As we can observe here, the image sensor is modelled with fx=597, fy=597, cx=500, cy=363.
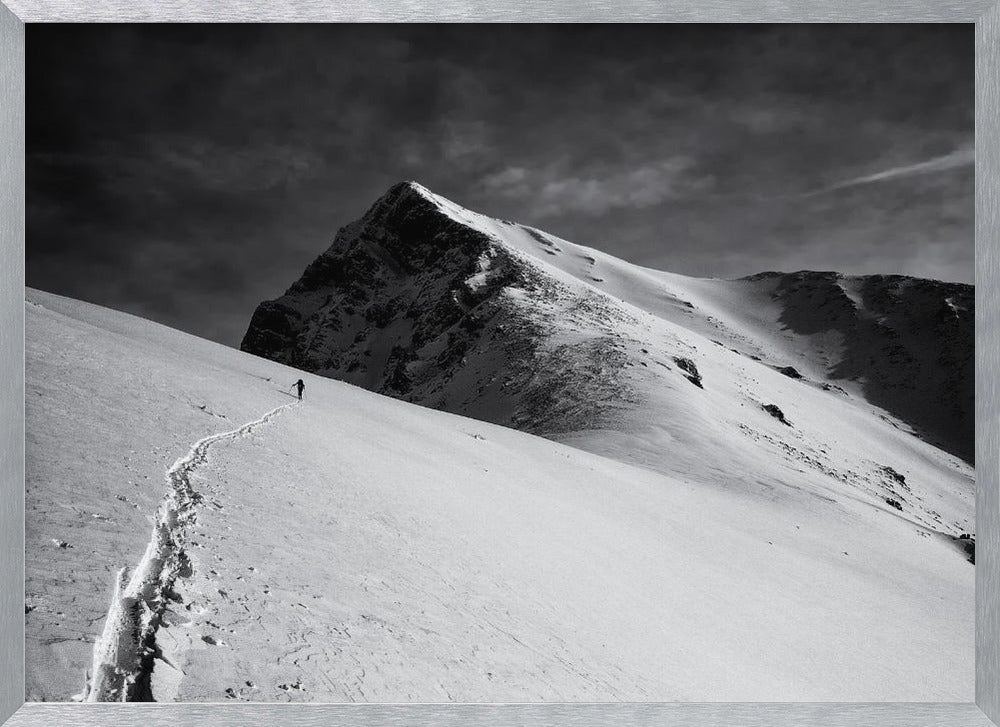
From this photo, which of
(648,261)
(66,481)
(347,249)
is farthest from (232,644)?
(347,249)

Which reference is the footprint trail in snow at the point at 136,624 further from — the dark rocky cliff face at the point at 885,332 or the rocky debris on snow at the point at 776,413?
the rocky debris on snow at the point at 776,413

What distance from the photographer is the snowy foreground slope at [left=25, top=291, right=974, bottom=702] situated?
3.53m

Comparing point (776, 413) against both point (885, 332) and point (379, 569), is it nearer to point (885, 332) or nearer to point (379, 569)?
point (379, 569)

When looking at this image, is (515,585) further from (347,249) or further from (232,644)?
(347,249)

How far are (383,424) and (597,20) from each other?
7.73 m

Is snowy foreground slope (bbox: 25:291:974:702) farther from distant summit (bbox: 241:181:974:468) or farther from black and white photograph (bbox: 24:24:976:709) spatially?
distant summit (bbox: 241:181:974:468)

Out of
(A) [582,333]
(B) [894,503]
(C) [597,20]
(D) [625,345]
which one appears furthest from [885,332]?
(C) [597,20]

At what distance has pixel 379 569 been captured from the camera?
4723 millimetres

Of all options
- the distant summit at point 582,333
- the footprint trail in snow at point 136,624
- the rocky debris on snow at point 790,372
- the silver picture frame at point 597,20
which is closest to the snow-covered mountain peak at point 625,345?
the distant summit at point 582,333

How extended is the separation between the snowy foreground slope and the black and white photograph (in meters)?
0.03

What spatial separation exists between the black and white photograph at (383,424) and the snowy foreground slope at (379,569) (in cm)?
3

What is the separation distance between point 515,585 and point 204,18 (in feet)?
18.7

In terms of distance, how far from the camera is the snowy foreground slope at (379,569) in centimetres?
353

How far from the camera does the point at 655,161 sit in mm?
6906
